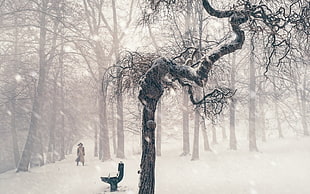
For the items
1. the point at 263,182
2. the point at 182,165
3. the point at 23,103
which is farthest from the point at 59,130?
the point at 263,182

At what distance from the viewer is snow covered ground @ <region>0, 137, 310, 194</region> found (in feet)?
35.9

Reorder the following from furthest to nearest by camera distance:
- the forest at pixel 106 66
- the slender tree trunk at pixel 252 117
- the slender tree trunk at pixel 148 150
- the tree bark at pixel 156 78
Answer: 1. the slender tree trunk at pixel 252 117
2. the forest at pixel 106 66
3. the slender tree trunk at pixel 148 150
4. the tree bark at pixel 156 78

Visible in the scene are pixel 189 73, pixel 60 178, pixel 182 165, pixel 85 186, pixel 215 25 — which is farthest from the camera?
pixel 215 25

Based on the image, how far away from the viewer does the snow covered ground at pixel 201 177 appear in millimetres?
10938

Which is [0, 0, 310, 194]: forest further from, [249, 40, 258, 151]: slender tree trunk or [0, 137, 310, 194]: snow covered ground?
[0, 137, 310, 194]: snow covered ground

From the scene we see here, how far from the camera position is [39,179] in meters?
15.8

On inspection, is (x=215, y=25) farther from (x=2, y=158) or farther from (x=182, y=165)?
(x=2, y=158)

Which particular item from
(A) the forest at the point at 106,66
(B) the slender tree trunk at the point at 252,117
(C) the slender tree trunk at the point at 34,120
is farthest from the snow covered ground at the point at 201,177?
(A) the forest at the point at 106,66

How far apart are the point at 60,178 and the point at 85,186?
139 inches

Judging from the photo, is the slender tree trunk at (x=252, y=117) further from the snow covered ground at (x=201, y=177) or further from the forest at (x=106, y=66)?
the snow covered ground at (x=201, y=177)

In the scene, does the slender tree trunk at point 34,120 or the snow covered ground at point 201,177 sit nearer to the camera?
the snow covered ground at point 201,177

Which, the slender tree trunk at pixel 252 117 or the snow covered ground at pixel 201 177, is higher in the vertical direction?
the slender tree trunk at pixel 252 117

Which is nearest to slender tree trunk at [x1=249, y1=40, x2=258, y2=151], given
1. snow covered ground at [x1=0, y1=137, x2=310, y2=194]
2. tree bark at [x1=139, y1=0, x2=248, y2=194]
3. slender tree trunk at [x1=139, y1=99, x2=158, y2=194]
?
snow covered ground at [x1=0, y1=137, x2=310, y2=194]

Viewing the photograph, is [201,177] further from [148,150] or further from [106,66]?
[106,66]
